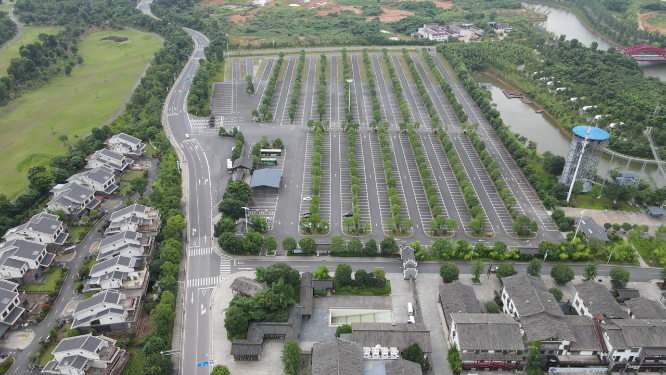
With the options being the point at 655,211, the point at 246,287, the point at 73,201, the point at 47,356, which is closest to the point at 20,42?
the point at 73,201

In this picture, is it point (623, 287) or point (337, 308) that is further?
point (623, 287)

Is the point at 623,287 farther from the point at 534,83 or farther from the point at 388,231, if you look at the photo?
the point at 534,83

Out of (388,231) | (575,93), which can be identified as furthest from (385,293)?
(575,93)

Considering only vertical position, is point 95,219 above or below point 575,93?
below

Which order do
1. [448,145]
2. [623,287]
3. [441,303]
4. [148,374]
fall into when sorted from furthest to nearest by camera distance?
[448,145] → [623,287] → [441,303] → [148,374]

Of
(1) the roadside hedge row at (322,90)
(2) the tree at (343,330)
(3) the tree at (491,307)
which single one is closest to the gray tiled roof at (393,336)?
(2) the tree at (343,330)

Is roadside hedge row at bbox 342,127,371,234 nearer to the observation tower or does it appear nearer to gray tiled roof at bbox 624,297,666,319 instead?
gray tiled roof at bbox 624,297,666,319
